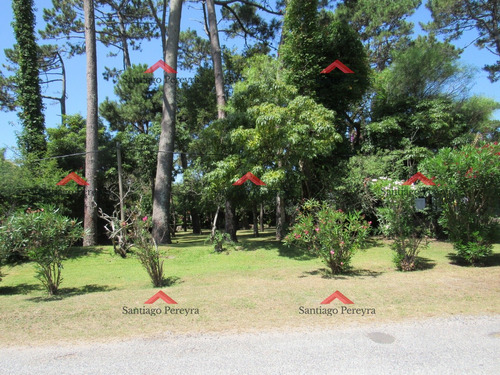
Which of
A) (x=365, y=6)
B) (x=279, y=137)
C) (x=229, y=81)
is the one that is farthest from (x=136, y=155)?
(x=365, y=6)

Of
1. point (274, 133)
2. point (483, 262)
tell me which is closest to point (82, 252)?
point (274, 133)

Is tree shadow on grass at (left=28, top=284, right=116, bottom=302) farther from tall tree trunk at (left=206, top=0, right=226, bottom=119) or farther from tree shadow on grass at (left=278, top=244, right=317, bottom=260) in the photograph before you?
tall tree trunk at (left=206, top=0, right=226, bottom=119)

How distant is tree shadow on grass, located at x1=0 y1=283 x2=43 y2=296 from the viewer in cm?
730

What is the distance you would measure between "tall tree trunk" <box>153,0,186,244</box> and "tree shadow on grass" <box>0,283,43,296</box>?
20.0 ft

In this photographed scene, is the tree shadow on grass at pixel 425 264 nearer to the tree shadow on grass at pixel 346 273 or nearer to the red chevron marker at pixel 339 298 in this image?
the tree shadow on grass at pixel 346 273

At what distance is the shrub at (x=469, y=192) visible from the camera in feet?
24.6

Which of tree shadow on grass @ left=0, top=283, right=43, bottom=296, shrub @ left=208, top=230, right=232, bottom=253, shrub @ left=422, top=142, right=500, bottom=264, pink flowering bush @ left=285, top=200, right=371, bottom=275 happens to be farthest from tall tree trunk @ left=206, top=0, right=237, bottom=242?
shrub @ left=422, top=142, right=500, bottom=264

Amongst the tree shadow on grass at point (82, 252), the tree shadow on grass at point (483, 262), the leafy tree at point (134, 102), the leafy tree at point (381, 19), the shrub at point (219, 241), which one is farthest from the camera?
the leafy tree at point (134, 102)

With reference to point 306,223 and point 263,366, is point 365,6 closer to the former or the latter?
point 306,223

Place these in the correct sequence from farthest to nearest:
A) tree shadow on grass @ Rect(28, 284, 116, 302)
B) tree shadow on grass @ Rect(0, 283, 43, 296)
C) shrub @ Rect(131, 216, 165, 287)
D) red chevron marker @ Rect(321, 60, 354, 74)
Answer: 1. red chevron marker @ Rect(321, 60, 354, 74)
2. tree shadow on grass @ Rect(0, 283, 43, 296)
3. shrub @ Rect(131, 216, 165, 287)
4. tree shadow on grass @ Rect(28, 284, 116, 302)

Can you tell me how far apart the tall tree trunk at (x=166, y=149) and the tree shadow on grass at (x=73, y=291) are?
619 cm

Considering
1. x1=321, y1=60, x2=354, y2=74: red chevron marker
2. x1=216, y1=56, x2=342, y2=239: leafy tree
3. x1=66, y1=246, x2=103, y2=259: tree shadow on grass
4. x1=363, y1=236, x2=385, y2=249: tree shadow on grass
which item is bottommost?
x1=363, y1=236, x2=385, y2=249: tree shadow on grass

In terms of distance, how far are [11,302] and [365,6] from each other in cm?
2178

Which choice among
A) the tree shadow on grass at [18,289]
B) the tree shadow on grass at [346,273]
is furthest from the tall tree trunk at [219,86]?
the tree shadow on grass at [18,289]
